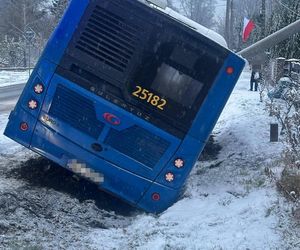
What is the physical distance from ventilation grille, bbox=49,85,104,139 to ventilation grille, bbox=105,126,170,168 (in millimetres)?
252

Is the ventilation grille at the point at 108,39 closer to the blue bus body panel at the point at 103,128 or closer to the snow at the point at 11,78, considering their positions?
the blue bus body panel at the point at 103,128

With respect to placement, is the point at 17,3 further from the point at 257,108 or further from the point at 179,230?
the point at 179,230

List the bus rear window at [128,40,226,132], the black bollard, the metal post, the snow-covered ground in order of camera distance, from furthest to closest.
Result: the black bollard, the metal post, the bus rear window at [128,40,226,132], the snow-covered ground

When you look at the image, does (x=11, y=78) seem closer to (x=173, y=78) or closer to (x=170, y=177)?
(x=170, y=177)

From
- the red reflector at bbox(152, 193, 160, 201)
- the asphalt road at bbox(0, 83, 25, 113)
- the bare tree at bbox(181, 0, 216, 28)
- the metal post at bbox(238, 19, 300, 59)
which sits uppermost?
the metal post at bbox(238, 19, 300, 59)

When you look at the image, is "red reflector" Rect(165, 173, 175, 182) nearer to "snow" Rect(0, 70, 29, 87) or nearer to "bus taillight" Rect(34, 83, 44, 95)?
"bus taillight" Rect(34, 83, 44, 95)

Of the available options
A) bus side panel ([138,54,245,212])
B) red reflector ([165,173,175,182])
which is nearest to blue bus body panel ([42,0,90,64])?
bus side panel ([138,54,245,212])

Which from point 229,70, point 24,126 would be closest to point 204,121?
point 229,70

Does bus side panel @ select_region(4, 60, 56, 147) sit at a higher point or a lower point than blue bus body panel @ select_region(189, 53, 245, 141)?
lower

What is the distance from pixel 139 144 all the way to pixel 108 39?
1.45 meters

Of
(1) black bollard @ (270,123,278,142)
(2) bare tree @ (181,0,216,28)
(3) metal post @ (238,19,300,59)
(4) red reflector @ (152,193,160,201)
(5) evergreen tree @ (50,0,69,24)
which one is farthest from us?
(2) bare tree @ (181,0,216,28)

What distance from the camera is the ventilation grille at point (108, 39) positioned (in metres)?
7.71

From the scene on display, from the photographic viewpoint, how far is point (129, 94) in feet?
25.4

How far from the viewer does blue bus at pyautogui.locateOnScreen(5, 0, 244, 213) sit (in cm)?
768
